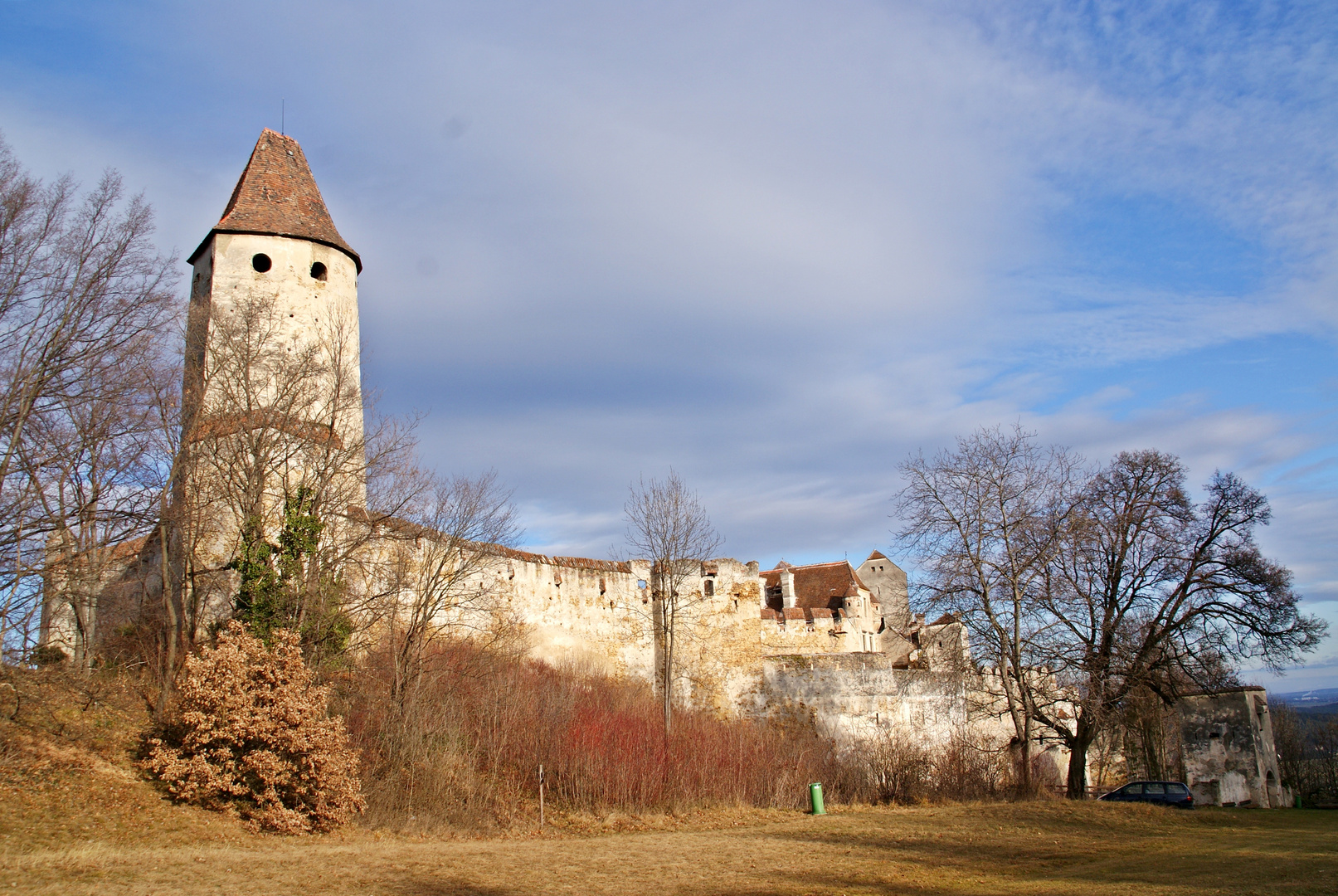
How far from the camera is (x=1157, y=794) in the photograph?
73.8ft

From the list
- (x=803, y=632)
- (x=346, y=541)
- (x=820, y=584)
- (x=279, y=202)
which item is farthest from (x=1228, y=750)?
(x=279, y=202)

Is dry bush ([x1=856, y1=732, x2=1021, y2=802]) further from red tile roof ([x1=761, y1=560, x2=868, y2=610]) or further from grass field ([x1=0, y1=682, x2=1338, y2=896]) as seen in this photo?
red tile roof ([x1=761, y1=560, x2=868, y2=610])

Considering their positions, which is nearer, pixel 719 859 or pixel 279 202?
pixel 719 859

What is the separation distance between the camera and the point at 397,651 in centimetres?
1833

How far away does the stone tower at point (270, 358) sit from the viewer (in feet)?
56.9

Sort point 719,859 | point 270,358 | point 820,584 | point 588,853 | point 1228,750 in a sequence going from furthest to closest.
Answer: point 820,584 < point 1228,750 < point 270,358 < point 588,853 < point 719,859

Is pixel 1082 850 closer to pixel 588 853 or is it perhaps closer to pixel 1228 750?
pixel 588 853

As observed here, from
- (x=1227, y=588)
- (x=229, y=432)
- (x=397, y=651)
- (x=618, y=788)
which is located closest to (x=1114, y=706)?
(x=1227, y=588)

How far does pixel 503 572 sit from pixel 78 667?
32.6 ft

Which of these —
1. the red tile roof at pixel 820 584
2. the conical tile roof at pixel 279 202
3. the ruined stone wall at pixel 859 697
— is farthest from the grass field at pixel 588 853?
the red tile roof at pixel 820 584

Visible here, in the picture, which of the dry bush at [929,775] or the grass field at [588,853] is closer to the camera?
the grass field at [588,853]

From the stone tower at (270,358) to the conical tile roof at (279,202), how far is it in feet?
0.11

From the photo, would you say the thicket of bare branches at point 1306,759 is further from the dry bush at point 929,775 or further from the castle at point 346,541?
the dry bush at point 929,775

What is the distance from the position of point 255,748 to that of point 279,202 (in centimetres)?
1426
